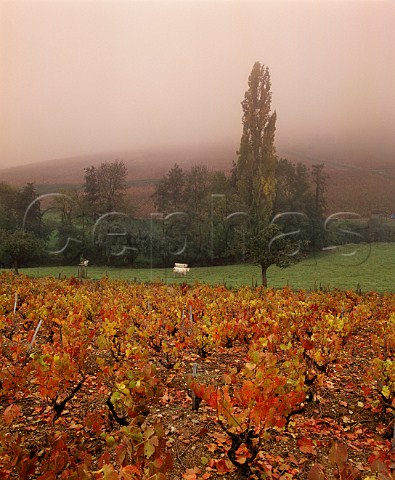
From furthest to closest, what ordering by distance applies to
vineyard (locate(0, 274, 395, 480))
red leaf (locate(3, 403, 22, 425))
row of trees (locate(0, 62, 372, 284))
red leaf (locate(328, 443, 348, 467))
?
row of trees (locate(0, 62, 372, 284)) → red leaf (locate(3, 403, 22, 425)) → vineyard (locate(0, 274, 395, 480)) → red leaf (locate(328, 443, 348, 467))

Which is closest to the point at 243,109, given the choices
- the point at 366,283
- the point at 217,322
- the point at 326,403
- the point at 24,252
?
the point at 366,283

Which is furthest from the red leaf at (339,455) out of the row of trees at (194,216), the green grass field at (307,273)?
the green grass field at (307,273)

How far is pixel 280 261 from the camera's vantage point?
1934cm

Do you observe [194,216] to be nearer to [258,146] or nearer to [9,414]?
[258,146]

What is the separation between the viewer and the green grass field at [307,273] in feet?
80.7

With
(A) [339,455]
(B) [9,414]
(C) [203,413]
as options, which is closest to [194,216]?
(C) [203,413]

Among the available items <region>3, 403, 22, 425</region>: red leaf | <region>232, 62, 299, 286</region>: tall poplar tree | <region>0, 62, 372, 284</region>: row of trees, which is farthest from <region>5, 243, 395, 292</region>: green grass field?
<region>3, 403, 22, 425</region>: red leaf

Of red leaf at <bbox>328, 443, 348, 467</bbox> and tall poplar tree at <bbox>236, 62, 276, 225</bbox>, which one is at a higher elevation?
tall poplar tree at <bbox>236, 62, 276, 225</bbox>

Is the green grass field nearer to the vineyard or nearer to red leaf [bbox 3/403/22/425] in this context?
the vineyard

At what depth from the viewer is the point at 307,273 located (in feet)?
92.7

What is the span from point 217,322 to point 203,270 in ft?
75.9

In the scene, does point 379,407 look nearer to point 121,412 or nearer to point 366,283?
point 121,412

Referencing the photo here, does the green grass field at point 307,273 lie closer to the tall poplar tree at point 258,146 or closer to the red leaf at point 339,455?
the tall poplar tree at point 258,146

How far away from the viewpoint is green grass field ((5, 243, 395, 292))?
24609 mm
